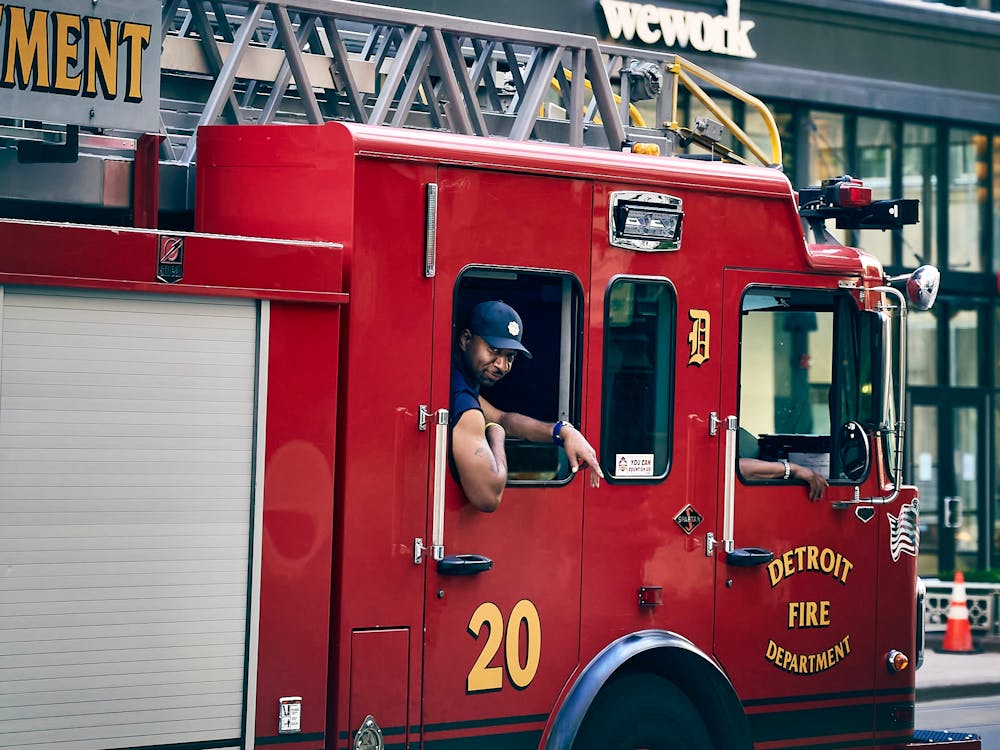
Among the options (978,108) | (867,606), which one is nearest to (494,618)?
(867,606)

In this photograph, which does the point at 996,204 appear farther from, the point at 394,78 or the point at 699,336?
the point at 394,78

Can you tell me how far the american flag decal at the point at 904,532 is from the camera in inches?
279

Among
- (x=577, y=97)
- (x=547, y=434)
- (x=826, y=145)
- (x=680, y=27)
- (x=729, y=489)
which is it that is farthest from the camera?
(x=826, y=145)

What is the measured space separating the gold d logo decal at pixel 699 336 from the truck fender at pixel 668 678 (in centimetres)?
109

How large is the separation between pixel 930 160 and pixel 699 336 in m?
13.4

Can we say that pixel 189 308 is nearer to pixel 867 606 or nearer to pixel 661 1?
pixel 867 606

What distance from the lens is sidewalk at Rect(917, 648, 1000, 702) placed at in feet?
42.0

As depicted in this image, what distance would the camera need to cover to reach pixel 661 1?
54.3 feet

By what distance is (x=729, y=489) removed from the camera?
6.50 m

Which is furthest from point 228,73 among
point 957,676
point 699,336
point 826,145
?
point 826,145

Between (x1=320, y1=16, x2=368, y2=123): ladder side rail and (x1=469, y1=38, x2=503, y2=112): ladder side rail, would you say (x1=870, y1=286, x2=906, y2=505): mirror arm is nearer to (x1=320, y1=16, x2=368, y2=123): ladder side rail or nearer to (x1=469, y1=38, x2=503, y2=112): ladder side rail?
(x1=469, y1=38, x2=503, y2=112): ladder side rail

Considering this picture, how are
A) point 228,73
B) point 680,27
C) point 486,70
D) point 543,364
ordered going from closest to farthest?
1. point 543,364
2. point 228,73
3. point 486,70
4. point 680,27

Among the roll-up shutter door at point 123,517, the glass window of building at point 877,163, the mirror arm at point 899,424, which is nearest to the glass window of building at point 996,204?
the glass window of building at point 877,163

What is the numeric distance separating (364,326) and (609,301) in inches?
44.2
